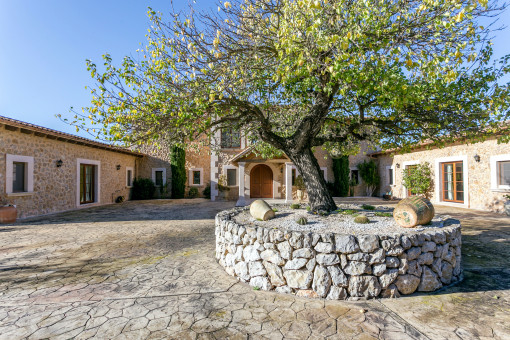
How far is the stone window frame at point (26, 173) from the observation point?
9.19m

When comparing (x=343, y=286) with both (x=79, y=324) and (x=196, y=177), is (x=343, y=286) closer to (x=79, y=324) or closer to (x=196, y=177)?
(x=79, y=324)

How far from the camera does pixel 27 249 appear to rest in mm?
5699

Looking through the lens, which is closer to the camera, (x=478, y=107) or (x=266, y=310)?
(x=266, y=310)

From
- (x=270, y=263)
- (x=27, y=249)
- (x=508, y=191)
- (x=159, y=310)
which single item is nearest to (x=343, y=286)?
(x=270, y=263)

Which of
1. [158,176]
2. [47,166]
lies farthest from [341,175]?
[47,166]

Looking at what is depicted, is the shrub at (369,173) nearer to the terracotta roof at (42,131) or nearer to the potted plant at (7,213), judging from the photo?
the terracotta roof at (42,131)

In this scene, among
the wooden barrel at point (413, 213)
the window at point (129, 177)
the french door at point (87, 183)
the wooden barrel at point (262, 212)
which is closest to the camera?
the wooden barrel at point (413, 213)

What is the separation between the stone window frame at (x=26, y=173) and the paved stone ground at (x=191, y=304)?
493cm

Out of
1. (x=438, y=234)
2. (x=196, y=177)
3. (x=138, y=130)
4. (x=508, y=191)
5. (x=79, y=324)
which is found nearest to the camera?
(x=79, y=324)

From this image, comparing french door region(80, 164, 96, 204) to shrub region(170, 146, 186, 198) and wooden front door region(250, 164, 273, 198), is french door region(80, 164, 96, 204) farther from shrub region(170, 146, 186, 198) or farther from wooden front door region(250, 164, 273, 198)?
wooden front door region(250, 164, 273, 198)

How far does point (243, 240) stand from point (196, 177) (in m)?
15.0

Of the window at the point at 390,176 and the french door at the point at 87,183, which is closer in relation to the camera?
the french door at the point at 87,183

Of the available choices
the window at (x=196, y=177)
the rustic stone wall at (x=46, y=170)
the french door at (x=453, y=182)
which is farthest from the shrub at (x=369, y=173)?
the rustic stone wall at (x=46, y=170)

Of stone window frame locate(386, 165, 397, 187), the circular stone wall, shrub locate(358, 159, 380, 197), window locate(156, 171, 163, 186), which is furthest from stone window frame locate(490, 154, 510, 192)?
window locate(156, 171, 163, 186)
